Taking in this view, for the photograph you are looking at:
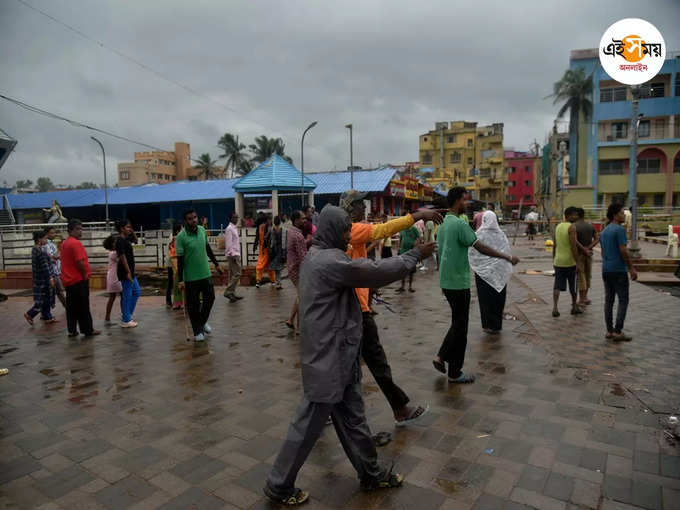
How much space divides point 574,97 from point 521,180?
29009 millimetres

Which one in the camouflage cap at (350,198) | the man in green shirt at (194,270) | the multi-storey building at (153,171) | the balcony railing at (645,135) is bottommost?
the man in green shirt at (194,270)

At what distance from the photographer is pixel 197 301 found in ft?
21.0

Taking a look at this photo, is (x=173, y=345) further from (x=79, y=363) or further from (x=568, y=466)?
(x=568, y=466)

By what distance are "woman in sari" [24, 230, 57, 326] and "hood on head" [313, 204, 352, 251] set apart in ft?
23.5

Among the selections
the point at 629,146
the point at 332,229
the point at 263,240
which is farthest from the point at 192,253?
the point at 629,146

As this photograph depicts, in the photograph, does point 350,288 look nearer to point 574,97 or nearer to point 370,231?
point 370,231

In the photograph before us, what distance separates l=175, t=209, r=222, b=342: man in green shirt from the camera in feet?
20.1

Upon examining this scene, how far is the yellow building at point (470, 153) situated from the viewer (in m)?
64.4

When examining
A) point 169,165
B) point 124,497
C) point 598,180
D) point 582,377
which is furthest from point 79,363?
point 169,165

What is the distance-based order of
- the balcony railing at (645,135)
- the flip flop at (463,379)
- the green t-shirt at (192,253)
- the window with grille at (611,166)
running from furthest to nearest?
the window with grille at (611,166), the balcony railing at (645,135), the green t-shirt at (192,253), the flip flop at (463,379)

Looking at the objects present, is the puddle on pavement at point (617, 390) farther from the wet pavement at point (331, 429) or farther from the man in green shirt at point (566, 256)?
the man in green shirt at point (566, 256)

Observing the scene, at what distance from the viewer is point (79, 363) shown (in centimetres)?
551

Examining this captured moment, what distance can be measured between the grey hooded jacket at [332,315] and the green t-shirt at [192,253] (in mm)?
3965

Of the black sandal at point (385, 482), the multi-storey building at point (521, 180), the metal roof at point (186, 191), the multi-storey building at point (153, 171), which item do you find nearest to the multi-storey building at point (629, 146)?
the metal roof at point (186, 191)
